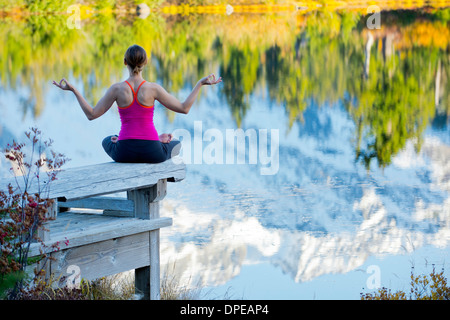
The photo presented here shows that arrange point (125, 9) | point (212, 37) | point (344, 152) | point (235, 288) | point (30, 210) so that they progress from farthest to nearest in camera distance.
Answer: point (125, 9), point (212, 37), point (344, 152), point (235, 288), point (30, 210)

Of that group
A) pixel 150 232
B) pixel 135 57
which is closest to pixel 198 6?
pixel 135 57

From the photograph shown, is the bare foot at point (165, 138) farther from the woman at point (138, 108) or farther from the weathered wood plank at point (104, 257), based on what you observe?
the weathered wood plank at point (104, 257)

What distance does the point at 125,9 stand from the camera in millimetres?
34062

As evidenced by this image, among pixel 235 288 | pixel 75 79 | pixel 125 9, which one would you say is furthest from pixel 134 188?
pixel 125 9

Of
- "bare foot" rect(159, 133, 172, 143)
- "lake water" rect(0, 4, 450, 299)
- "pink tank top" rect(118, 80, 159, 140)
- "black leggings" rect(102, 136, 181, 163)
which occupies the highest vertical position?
"pink tank top" rect(118, 80, 159, 140)

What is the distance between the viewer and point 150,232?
4477 millimetres

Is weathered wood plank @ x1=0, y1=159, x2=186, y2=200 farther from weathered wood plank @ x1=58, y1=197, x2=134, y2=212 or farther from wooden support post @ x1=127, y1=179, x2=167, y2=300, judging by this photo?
weathered wood plank @ x1=58, y1=197, x2=134, y2=212

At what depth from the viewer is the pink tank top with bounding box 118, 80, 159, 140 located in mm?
4605

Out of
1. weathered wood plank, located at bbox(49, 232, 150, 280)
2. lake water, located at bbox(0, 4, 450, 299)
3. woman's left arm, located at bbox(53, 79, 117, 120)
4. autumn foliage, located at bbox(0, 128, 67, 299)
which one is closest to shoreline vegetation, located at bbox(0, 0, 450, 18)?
lake water, located at bbox(0, 4, 450, 299)

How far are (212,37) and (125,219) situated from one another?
25.8m

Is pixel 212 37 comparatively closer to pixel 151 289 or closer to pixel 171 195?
pixel 171 195

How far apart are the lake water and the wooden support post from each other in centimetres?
96

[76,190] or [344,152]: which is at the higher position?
[76,190]

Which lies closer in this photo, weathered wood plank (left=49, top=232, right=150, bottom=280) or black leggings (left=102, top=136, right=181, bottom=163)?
weathered wood plank (left=49, top=232, right=150, bottom=280)
